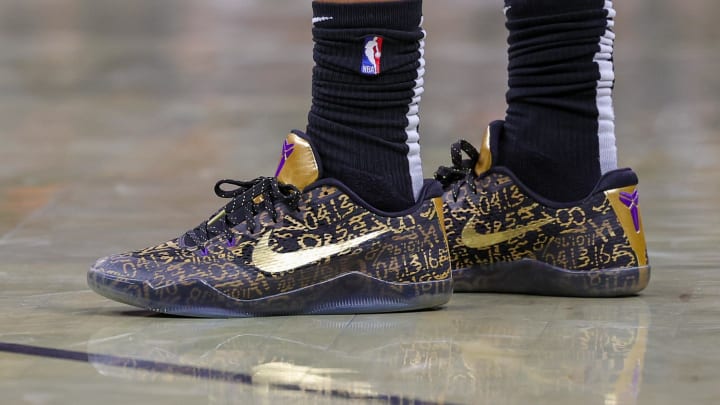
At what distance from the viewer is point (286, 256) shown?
154 cm

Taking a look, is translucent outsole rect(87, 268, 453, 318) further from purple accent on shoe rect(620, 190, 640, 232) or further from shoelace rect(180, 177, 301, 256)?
purple accent on shoe rect(620, 190, 640, 232)

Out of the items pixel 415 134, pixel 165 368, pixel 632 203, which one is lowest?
pixel 165 368

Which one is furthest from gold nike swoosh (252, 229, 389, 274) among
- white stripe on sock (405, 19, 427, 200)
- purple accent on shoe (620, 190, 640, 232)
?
purple accent on shoe (620, 190, 640, 232)

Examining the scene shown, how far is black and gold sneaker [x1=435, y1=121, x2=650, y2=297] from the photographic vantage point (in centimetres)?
169

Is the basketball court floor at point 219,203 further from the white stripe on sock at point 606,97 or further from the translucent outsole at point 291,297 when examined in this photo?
the white stripe on sock at point 606,97

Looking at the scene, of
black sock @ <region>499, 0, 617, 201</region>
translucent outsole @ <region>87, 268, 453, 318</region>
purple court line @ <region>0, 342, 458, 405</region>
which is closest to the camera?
purple court line @ <region>0, 342, 458, 405</region>

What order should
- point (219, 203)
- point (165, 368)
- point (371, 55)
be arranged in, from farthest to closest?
point (219, 203) → point (371, 55) → point (165, 368)

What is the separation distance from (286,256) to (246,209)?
0.08 metres

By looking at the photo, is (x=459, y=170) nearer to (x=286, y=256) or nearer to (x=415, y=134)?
(x=415, y=134)

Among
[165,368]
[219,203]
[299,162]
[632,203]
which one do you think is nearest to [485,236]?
[632,203]

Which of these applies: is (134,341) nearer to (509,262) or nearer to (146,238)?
(509,262)

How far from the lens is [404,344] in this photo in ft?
4.50

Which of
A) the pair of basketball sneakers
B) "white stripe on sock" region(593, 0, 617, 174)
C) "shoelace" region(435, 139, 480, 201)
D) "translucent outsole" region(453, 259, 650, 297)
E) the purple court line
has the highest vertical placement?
"white stripe on sock" region(593, 0, 617, 174)

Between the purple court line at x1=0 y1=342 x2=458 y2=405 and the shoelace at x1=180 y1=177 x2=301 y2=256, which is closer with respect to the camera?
the purple court line at x1=0 y1=342 x2=458 y2=405
